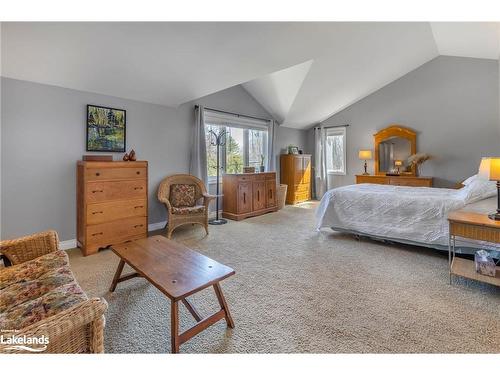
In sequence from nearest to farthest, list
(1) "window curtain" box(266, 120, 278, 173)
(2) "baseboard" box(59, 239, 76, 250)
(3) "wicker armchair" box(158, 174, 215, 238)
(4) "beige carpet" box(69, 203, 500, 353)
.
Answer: (4) "beige carpet" box(69, 203, 500, 353)
(2) "baseboard" box(59, 239, 76, 250)
(3) "wicker armchair" box(158, 174, 215, 238)
(1) "window curtain" box(266, 120, 278, 173)

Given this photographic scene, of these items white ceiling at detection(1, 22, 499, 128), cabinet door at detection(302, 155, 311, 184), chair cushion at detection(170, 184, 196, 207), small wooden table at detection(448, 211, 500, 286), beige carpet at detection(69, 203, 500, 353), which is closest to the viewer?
beige carpet at detection(69, 203, 500, 353)

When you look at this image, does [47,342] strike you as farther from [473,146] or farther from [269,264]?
[473,146]

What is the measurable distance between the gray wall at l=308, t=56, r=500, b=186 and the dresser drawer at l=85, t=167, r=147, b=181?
5271 mm

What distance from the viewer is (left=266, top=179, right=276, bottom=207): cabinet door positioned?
544 cm

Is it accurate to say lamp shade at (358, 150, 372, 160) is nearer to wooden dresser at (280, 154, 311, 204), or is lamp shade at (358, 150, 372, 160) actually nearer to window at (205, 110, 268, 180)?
wooden dresser at (280, 154, 311, 204)

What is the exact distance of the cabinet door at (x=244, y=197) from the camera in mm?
4809

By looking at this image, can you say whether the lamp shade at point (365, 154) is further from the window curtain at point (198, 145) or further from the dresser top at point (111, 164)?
the dresser top at point (111, 164)

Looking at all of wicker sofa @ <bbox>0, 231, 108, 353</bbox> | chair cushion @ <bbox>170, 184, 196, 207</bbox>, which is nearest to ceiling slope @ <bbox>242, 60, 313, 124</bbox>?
chair cushion @ <bbox>170, 184, 196, 207</bbox>

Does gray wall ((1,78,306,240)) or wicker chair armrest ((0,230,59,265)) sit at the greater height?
gray wall ((1,78,306,240))

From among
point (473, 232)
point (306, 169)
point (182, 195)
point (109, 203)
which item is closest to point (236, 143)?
point (182, 195)

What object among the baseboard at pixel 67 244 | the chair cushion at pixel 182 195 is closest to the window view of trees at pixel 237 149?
the chair cushion at pixel 182 195

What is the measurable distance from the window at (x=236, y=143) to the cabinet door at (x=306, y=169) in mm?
1071

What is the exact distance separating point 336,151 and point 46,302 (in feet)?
21.5
